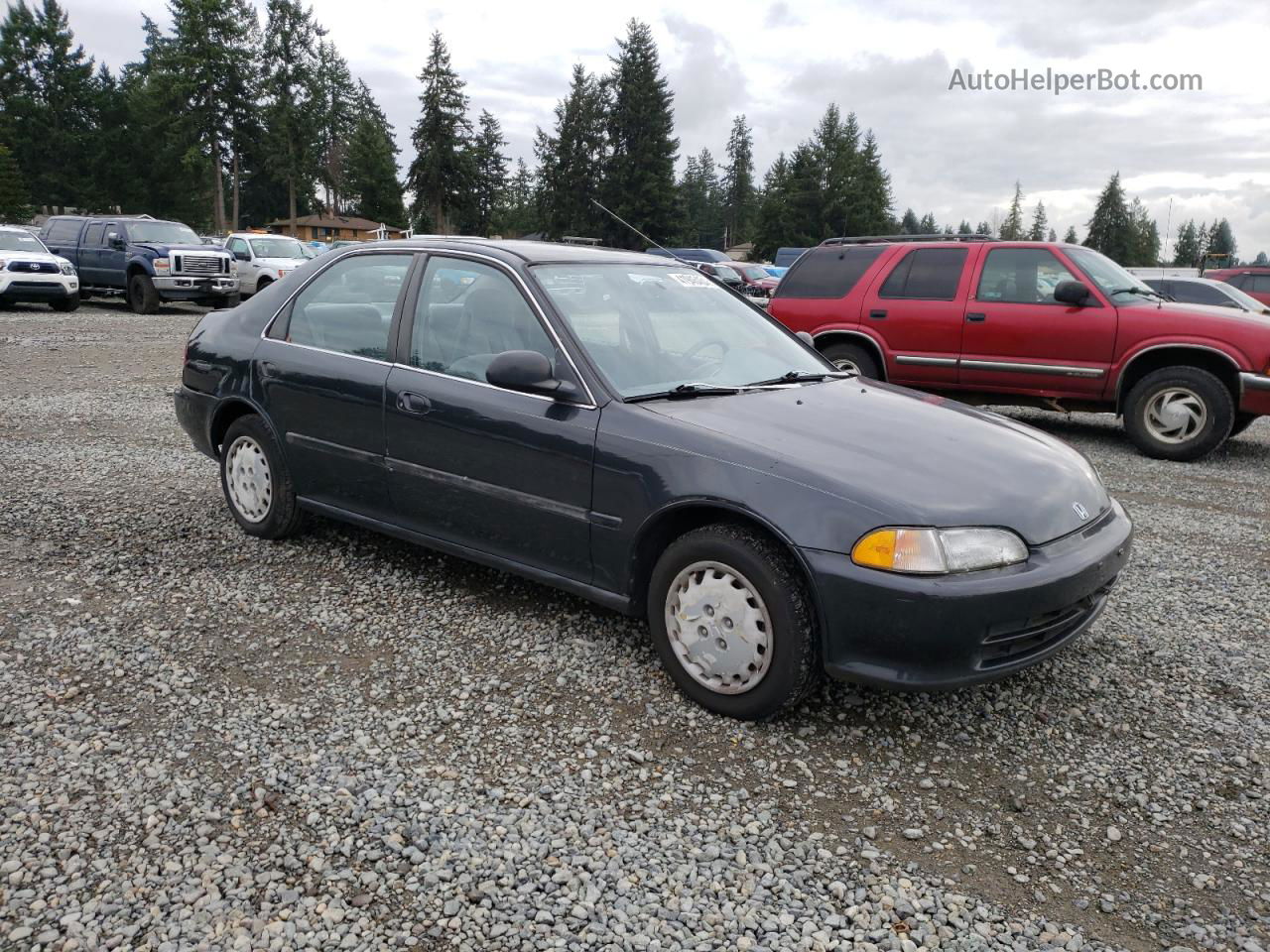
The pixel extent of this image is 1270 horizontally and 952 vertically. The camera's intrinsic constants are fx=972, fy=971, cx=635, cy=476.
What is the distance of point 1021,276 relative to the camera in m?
8.52

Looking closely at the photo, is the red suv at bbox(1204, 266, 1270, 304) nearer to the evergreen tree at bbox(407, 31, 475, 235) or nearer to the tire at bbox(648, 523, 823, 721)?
the tire at bbox(648, 523, 823, 721)

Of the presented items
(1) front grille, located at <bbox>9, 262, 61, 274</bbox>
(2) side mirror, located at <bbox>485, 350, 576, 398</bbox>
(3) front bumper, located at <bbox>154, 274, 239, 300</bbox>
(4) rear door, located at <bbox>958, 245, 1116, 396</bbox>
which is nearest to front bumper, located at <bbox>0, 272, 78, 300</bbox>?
(1) front grille, located at <bbox>9, 262, 61, 274</bbox>

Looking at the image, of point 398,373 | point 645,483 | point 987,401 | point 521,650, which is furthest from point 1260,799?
point 987,401

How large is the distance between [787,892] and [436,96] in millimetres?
75473

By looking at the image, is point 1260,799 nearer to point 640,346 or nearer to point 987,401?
point 640,346

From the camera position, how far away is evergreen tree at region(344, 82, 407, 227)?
→ 85938mm

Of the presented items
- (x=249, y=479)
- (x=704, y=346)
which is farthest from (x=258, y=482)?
(x=704, y=346)

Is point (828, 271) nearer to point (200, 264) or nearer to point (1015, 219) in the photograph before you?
point (200, 264)

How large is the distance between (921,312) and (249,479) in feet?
20.2

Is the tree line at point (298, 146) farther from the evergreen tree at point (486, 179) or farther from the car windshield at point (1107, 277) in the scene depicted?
the car windshield at point (1107, 277)

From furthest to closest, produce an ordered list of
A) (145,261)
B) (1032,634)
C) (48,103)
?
1. (48,103)
2. (145,261)
3. (1032,634)

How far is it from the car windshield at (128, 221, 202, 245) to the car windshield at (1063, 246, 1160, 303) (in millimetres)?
17696

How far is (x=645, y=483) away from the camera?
336cm

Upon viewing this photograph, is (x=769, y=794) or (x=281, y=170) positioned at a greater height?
(x=281, y=170)
